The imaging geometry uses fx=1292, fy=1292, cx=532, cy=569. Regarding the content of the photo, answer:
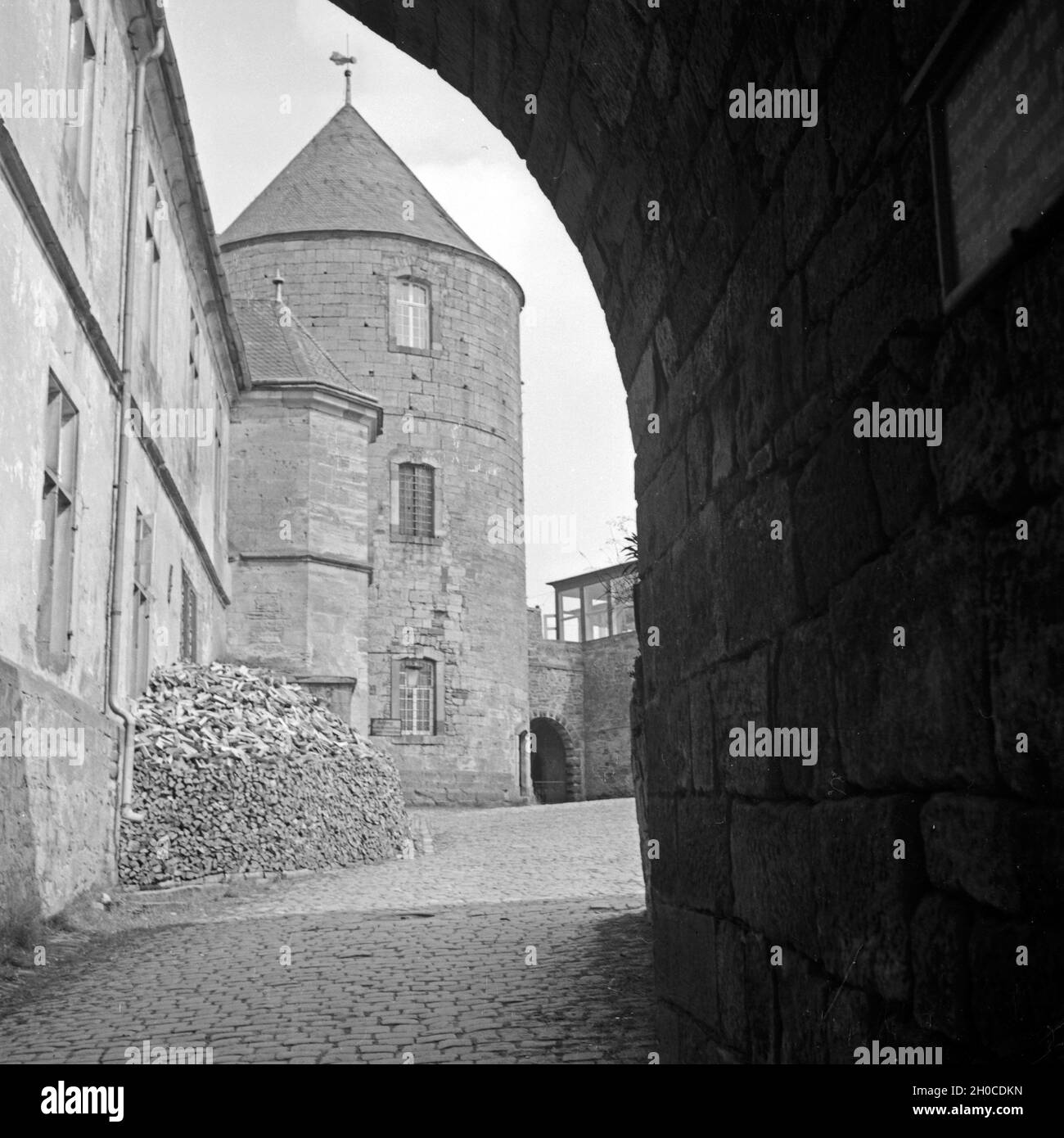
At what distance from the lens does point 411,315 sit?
28.3 meters

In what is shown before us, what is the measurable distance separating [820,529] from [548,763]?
3248cm

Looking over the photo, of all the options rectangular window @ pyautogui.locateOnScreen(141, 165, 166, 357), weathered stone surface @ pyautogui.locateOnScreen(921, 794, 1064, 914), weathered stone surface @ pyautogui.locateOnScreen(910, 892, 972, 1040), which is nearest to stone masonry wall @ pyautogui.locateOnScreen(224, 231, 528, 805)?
rectangular window @ pyautogui.locateOnScreen(141, 165, 166, 357)

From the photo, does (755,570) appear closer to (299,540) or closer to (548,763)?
(299,540)

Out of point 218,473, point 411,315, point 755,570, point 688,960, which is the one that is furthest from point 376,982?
point 411,315

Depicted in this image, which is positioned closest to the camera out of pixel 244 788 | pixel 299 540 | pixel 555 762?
pixel 244 788

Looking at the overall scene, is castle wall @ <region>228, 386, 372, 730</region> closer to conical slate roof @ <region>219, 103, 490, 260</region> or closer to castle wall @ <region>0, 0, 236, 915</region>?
castle wall @ <region>0, 0, 236, 915</region>

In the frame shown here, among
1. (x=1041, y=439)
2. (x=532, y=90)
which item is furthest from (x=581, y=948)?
(x=1041, y=439)

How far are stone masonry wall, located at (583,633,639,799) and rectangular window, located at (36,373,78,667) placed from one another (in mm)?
24466

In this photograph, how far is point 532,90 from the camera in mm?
4172

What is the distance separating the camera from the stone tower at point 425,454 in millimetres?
27172

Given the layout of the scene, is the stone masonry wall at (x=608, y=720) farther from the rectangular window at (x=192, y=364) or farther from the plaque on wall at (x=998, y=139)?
the plaque on wall at (x=998, y=139)

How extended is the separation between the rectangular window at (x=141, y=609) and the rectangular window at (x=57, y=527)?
2.87 metres

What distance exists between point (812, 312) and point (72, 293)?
8160 mm
